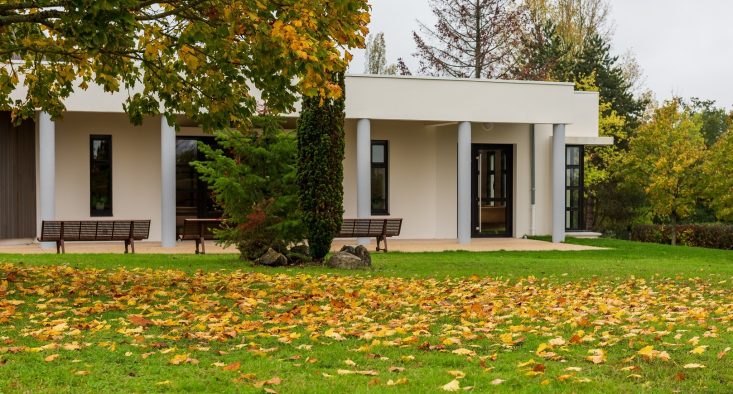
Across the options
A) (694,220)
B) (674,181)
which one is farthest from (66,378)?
(694,220)

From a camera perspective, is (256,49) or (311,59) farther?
(256,49)

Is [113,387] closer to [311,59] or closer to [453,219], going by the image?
[311,59]

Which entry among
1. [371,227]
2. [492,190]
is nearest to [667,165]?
[492,190]

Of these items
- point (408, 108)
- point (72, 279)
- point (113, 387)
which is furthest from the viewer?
point (408, 108)

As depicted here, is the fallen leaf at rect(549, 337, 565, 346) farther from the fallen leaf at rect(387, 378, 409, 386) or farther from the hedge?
the hedge

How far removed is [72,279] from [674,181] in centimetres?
2383

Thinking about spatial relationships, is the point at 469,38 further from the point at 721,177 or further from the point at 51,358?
the point at 51,358

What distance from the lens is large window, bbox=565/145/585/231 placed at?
26438mm

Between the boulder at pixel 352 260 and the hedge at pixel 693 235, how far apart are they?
1759cm

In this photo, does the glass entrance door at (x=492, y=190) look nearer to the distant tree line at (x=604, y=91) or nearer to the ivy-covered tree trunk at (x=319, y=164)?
the distant tree line at (x=604, y=91)

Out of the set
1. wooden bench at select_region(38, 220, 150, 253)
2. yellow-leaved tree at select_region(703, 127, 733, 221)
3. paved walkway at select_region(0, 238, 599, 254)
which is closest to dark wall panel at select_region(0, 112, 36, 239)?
paved walkway at select_region(0, 238, 599, 254)

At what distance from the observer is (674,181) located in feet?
98.4

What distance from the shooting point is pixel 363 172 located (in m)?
21.8

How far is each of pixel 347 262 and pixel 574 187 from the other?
14.0 metres
